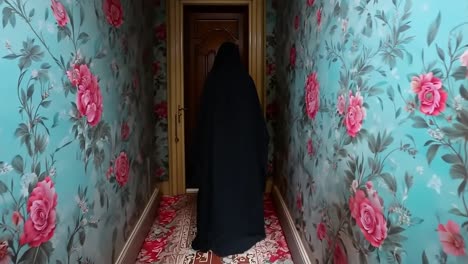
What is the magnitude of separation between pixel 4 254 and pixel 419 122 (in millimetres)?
1011

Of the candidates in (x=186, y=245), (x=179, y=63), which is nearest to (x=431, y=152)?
A: (x=186, y=245)

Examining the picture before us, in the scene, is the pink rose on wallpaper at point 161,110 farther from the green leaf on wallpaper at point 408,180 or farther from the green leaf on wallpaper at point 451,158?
the green leaf on wallpaper at point 451,158

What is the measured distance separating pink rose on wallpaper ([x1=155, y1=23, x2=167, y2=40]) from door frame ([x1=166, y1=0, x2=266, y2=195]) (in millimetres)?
44

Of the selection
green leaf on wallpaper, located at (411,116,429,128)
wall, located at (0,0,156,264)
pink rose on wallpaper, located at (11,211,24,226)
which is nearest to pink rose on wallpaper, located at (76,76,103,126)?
wall, located at (0,0,156,264)

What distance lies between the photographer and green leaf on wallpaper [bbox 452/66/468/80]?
57cm

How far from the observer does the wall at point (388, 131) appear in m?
0.60

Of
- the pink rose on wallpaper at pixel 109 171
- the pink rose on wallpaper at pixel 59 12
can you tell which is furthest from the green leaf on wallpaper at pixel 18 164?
the pink rose on wallpaper at pixel 109 171

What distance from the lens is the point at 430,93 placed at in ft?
2.11

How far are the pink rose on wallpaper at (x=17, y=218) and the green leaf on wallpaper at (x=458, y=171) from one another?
3.25 feet

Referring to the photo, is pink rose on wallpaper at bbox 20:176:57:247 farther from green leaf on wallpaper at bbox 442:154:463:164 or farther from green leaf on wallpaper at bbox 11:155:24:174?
→ green leaf on wallpaper at bbox 442:154:463:164

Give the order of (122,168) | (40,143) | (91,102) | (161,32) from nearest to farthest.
A: (40,143), (91,102), (122,168), (161,32)

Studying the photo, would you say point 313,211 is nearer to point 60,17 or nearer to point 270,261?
point 270,261

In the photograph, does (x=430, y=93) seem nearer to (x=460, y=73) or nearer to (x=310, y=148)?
(x=460, y=73)

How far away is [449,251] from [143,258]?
5.88 feet
